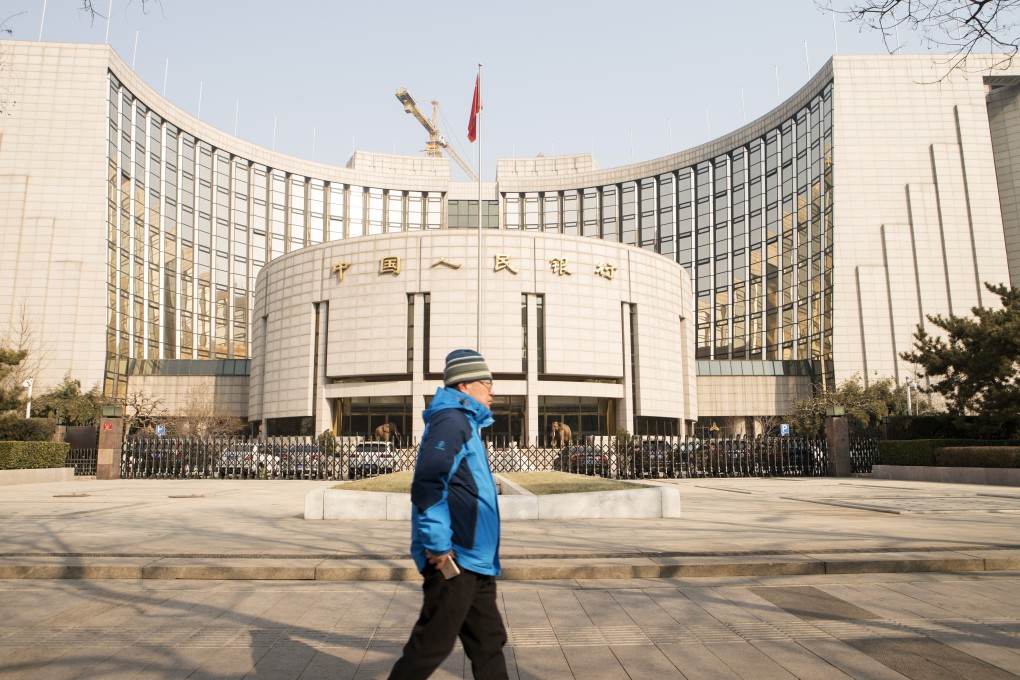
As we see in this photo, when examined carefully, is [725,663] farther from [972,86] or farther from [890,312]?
[972,86]

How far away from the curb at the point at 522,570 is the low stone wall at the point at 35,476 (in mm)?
23285

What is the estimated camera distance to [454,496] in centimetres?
389

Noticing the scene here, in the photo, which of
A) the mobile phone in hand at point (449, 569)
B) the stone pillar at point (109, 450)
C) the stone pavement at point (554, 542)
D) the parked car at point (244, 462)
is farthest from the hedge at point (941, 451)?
the stone pillar at point (109, 450)

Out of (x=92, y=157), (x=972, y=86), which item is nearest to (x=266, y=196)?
(x=92, y=157)

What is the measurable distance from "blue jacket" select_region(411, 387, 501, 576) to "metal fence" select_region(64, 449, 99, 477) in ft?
109

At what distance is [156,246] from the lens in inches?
2734

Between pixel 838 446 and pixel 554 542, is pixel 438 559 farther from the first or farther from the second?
pixel 838 446

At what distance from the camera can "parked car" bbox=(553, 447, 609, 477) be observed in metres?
30.2

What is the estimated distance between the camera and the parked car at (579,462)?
30.2m

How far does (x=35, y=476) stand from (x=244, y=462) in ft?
25.8

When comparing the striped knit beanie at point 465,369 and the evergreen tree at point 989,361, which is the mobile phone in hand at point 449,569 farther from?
the evergreen tree at point 989,361

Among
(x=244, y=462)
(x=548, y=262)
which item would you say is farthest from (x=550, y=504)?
(x=548, y=262)

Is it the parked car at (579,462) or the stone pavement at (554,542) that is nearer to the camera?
the stone pavement at (554,542)

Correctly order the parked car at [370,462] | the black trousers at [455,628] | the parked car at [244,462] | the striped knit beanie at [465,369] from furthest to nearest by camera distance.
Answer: the parked car at [244,462]
the parked car at [370,462]
the striped knit beanie at [465,369]
the black trousers at [455,628]
